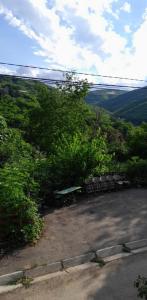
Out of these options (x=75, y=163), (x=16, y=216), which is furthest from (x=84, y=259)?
(x=75, y=163)

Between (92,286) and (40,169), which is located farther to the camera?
(40,169)

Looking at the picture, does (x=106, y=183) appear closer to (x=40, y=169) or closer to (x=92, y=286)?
(x=40, y=169)

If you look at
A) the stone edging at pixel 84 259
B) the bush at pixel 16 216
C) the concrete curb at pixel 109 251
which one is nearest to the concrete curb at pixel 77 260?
the stone edging at pixel 84 259

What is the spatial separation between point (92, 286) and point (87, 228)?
2.45 meters

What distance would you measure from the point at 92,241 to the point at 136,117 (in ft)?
417

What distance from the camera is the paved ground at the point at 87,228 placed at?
24.1ft

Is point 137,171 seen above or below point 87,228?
above

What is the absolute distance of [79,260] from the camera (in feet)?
23.7

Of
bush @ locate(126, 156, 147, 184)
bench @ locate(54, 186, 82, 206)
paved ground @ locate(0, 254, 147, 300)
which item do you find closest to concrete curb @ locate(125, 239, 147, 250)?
paved ground @ locate(0, 254, 147, 300)

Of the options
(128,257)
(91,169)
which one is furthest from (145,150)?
(128,257)

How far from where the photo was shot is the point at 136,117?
132 m

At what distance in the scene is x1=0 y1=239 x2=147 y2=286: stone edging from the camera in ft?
21.7

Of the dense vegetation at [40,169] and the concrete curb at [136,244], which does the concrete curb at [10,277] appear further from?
the concrete curb at [136,244]

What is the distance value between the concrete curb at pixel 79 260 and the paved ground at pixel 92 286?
26 centimetres
